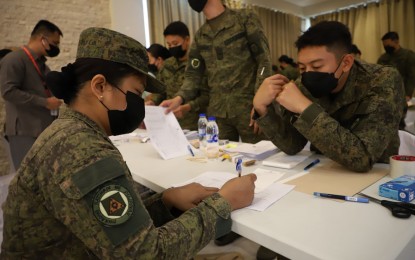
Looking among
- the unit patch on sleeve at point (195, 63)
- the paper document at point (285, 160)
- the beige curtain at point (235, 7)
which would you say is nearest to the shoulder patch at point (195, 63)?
the unit patch on sleeve at point (195, 63)

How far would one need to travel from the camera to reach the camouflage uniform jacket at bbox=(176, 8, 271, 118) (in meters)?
2.16

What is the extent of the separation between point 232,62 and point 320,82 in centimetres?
102

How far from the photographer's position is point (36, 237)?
2.36ft

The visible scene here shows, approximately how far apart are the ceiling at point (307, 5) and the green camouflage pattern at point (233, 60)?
522 centimetres

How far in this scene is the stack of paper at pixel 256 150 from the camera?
1.46 metres

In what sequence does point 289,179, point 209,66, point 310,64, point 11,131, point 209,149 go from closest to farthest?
point 289,179 < point 310,64 < point 209,149 < point 209,66 < point 11,131

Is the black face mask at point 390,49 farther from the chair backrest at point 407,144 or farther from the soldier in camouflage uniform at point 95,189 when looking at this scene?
the soldier in camouflage uniform at point 95,189

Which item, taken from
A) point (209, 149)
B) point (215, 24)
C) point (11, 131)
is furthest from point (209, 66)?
point (11, 131)

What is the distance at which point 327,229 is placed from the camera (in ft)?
2.39

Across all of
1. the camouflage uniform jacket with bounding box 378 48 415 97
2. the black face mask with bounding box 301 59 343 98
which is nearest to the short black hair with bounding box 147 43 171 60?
the black face mask with bounding box 301 59 343 98

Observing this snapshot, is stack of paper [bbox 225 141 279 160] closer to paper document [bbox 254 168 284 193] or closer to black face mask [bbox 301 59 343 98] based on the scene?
paper document [bbox 254 168 284 193]

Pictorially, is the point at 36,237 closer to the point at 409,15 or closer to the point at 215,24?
the point at 215,24

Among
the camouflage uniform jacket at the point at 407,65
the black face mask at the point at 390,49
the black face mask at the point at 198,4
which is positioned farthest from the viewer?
the black face mask at the point at 390,49

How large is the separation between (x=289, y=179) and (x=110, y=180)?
707 mm
